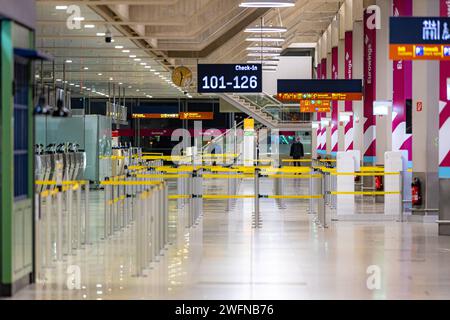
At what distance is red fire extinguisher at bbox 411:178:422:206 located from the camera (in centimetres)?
1973

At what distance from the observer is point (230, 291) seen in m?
10.2

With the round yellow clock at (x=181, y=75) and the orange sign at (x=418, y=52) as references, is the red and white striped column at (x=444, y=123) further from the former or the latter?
the round yellow clock at (x=181, y=75)

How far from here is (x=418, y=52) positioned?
44.8ft

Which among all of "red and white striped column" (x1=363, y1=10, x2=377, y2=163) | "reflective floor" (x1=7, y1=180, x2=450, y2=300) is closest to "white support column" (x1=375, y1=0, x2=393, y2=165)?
"red and white striped column" (x1=363, y1=10, x2=377, y2=163)

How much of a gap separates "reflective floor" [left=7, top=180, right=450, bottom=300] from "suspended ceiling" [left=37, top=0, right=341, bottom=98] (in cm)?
477

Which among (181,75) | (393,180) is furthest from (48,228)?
(181,75)

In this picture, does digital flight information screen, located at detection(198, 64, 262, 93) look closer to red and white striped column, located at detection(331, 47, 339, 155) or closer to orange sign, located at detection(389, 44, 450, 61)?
orange sign, located at detection(389, 44, 450, 61)

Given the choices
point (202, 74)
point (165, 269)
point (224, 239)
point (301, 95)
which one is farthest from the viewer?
point (301, 95)

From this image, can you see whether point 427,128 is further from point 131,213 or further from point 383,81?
point 383,81

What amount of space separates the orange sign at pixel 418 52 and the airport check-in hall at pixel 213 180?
0.02 metres

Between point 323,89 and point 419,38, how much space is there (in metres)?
15.2

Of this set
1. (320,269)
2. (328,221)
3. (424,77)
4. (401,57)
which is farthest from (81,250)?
(424,77)
